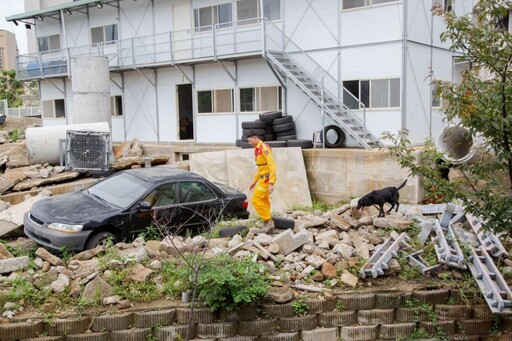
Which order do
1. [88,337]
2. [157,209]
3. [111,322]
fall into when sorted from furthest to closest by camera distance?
1. [157,209]
2. [111,322]
3. [88,337]

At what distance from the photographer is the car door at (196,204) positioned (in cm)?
1030

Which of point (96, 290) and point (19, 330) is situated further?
point (96, 290)

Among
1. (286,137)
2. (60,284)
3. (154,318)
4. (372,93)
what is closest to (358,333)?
(154,318)

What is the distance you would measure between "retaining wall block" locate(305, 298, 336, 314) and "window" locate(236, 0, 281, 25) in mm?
12866

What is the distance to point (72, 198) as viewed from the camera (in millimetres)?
10250

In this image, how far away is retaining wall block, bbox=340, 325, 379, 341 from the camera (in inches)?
281

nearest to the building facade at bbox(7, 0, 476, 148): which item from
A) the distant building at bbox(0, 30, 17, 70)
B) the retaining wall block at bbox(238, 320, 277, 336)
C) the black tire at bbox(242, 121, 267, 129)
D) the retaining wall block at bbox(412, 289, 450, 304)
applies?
the black tire at bbox(242, 121, 267, 129)

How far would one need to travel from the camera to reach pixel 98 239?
30.1 feet

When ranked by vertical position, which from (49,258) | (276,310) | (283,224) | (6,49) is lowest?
(276,310)

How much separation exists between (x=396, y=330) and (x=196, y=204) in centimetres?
483

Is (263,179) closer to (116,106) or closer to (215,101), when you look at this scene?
(215,101)

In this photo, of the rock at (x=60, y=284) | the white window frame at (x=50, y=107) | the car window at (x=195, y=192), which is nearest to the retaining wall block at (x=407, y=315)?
the rock at (x=60, y=284)

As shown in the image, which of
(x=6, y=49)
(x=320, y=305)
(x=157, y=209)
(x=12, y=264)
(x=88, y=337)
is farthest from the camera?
(x=6, y=49)

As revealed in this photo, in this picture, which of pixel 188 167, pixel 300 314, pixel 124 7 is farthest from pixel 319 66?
pixel 300 314
